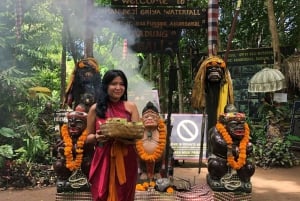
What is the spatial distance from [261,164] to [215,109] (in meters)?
3.47

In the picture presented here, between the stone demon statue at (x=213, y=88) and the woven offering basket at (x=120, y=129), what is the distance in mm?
2893

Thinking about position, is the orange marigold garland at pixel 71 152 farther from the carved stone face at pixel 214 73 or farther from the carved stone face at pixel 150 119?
the carved stone face at pixel 214 73

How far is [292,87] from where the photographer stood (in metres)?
10.3

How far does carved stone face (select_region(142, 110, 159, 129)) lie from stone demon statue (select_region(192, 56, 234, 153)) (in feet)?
2.34

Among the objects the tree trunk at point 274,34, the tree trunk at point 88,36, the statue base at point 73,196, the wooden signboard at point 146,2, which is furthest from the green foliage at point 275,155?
the statue base at point 73,196

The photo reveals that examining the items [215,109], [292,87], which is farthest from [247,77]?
[215,109]

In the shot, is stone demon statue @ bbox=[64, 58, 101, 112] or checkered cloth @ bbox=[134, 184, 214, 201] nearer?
checkered cloth @ bbox=[134, 184, 214, 201]

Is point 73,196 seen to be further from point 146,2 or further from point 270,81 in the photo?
point 270,81

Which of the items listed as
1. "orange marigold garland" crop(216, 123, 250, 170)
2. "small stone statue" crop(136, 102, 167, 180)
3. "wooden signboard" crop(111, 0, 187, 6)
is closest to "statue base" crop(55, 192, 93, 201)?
"small stone statue" crop(136, 102, 167, 180)

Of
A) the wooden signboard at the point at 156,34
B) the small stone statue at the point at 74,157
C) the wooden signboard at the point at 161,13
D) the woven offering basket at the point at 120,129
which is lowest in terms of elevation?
the small stone statue at the point at 74,157

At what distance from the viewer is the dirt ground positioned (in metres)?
5.78

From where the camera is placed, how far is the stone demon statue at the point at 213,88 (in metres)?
5.60

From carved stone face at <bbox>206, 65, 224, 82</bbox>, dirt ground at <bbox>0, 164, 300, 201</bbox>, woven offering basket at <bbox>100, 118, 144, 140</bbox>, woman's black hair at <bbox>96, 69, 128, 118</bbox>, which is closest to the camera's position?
woven offering basket at <bbox>100, 118, 144, 140</bbox>

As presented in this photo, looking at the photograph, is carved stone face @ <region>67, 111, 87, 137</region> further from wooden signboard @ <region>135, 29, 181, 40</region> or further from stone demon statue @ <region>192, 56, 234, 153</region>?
wooden signboard @ <region>135, 29, 181, 40</region>
